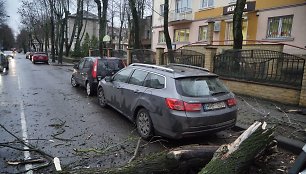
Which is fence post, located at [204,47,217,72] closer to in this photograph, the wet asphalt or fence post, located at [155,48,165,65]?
fence post, located at [155,48,165,65]

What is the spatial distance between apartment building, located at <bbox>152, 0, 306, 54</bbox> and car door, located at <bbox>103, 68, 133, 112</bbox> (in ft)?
43.0

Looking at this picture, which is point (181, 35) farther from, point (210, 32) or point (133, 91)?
point (133, 91)

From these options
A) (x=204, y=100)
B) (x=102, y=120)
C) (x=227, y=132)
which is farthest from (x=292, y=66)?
(x=102, y=120)

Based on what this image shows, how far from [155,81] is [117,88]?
1.70m

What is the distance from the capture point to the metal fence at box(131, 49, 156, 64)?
54.0 feet

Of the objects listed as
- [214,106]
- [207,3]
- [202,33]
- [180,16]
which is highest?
[207,3]

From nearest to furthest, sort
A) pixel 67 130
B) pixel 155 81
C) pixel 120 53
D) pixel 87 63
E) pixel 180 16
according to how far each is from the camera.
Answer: pixel 155 81
pixel 67 130
pixel 87 63
pixel 120 53
pixel 180 16

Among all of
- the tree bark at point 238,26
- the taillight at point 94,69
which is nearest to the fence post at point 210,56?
the tree bark at point 238,26

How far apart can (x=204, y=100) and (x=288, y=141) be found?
1.94 meters

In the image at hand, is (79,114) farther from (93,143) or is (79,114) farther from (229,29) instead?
(229,29)

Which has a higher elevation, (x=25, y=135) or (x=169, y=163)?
(x=169, y=163)

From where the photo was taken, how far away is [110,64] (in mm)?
10359

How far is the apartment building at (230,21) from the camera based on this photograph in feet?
57.8

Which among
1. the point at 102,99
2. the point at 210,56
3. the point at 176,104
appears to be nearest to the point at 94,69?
the point at 102,99
